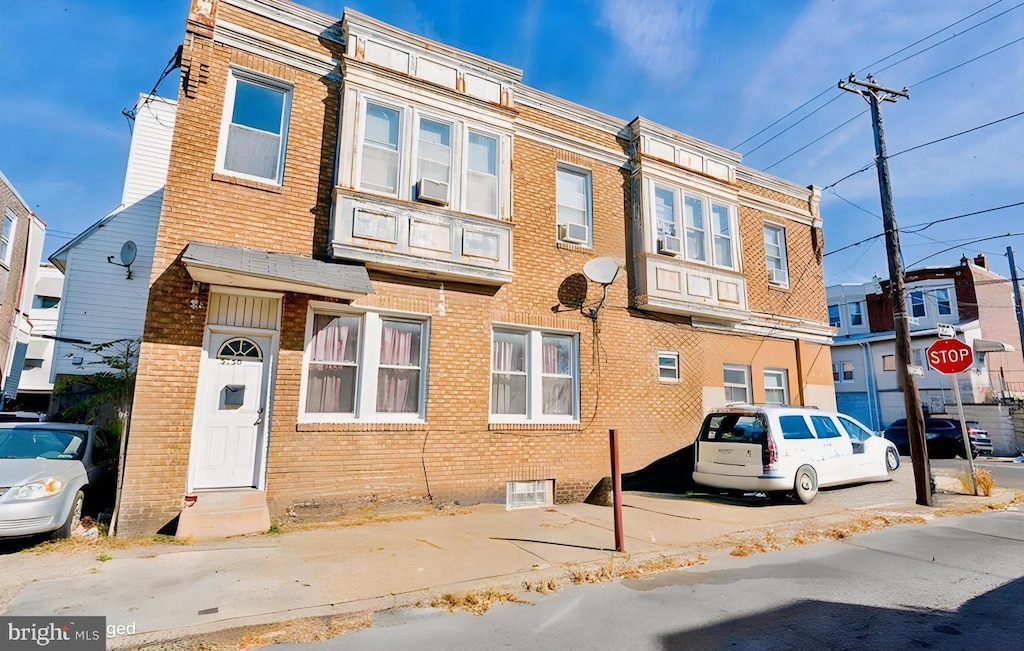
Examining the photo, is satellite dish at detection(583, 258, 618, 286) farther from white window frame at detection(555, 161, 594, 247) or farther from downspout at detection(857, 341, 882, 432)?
downspout at detection(857, 341, 882, 432)

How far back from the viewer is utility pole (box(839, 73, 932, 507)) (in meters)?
9.68

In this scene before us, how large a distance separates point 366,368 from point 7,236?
1980cm

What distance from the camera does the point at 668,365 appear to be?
37.7 feet

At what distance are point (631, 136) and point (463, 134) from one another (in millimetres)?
4375

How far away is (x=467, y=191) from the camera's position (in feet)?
31.0

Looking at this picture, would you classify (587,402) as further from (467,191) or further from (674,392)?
(467,191)

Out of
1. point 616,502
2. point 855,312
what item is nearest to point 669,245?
point 616,502

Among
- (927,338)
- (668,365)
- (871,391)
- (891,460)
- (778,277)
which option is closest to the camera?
(891,460)

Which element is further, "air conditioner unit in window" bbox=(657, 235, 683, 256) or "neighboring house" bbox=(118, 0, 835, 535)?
"air conditioner unit in window" bbox=(657, 235, 683, 256)

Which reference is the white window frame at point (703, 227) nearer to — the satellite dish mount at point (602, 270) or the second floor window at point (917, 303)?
the satellite dish mount at point (602, 270)

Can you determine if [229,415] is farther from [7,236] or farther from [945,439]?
[945,439]

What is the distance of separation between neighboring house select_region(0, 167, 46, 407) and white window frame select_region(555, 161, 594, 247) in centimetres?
→ 2017

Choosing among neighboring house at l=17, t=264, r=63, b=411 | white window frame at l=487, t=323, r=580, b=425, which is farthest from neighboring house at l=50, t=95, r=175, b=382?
neighboring house at l=17, t=264, r=63, b=411

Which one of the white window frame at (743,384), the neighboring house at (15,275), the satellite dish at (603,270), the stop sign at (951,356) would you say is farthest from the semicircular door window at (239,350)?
the neighboring house at (15,275)
